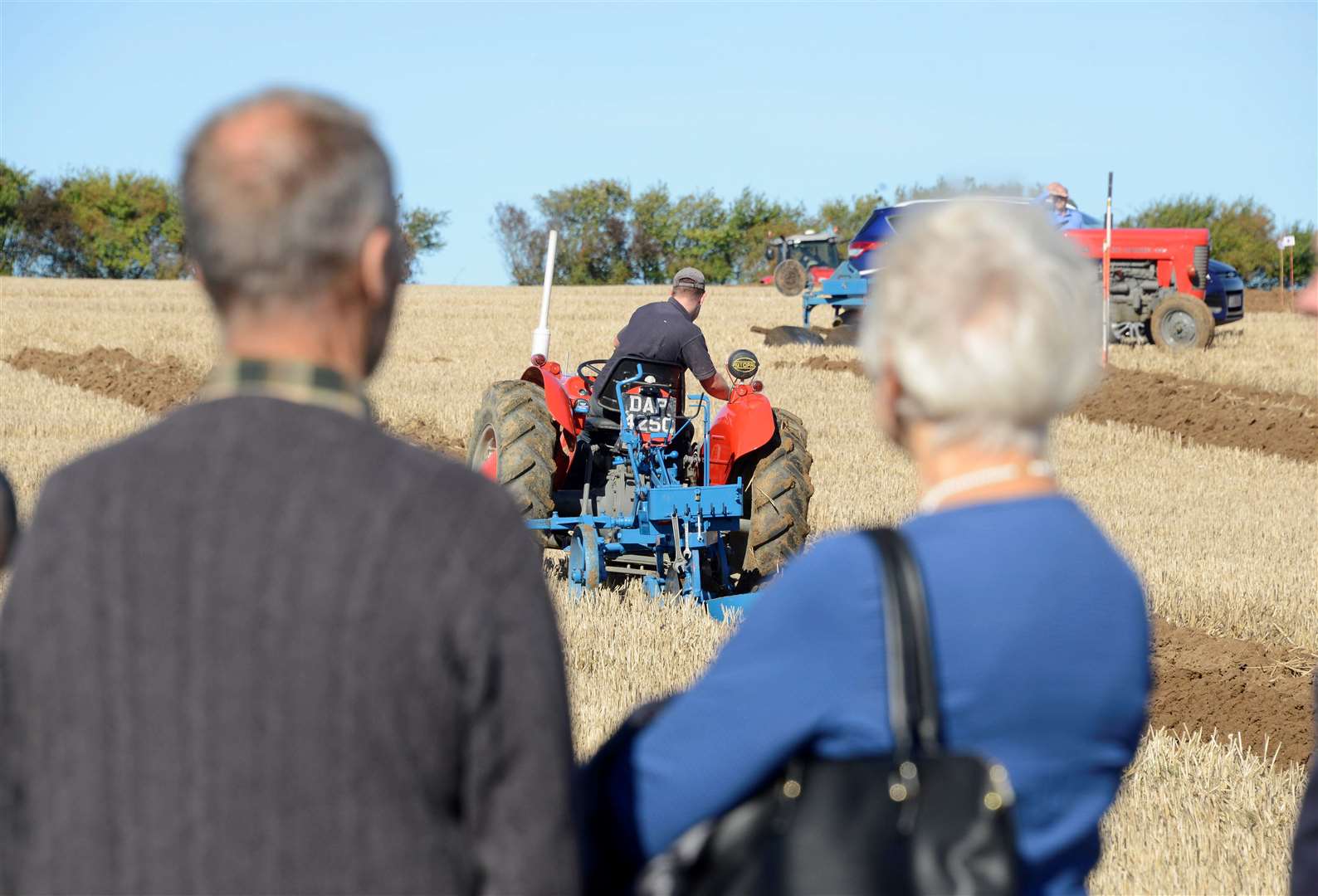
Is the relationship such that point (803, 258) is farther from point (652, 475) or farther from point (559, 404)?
point (652, 475)

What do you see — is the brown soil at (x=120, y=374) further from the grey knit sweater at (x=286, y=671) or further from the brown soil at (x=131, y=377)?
the grey knit sweater at (x=286, y=671)

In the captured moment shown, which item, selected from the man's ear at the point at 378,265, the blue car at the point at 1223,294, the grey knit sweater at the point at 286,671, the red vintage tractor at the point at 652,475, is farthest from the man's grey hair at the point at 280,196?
the blue car at the point at 1223,294

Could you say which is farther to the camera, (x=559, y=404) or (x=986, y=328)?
(x=559, y=404)

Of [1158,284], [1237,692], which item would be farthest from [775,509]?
[1158,284]

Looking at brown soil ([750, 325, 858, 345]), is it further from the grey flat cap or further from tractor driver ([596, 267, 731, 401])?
tractor driver ([596, 267, 731, 401])

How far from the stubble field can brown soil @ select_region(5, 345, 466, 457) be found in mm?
56

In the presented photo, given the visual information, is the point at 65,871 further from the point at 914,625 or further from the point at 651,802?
the point at 914,625

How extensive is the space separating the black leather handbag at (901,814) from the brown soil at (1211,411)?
13.6 metres

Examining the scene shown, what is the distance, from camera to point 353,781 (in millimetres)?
1465

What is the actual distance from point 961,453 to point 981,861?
44 cm

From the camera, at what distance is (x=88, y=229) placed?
64812 mm

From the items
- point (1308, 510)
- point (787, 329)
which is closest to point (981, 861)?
point (1308, 510)

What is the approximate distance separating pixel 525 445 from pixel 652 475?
66 cm

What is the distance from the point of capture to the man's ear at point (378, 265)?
63.0 inches
